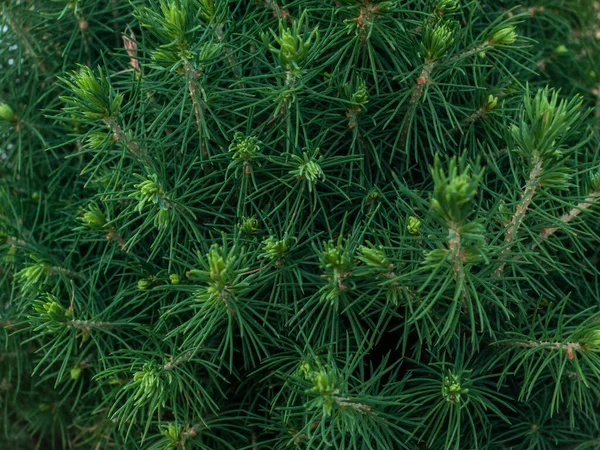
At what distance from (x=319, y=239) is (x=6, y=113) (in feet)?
2.06

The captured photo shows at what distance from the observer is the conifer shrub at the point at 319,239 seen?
3.01 ft

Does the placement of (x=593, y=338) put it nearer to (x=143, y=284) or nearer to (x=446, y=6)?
(x=446, y=6)

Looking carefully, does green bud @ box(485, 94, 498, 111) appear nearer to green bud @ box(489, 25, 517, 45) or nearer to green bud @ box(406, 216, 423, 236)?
green bud @ box(489, 25, 517, 45)

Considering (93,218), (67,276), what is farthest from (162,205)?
(67,276)

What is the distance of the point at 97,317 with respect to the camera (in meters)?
1.06

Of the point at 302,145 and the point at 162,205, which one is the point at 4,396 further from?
the point at 302,145

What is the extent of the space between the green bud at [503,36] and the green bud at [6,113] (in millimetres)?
829

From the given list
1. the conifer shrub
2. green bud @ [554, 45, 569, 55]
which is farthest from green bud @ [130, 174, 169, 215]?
green bud @ [554, 45, 569, 55]

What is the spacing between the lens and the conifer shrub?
917 millimetres

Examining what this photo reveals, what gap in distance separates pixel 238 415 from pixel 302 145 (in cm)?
44

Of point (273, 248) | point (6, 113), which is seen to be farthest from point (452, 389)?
point (6, 113)

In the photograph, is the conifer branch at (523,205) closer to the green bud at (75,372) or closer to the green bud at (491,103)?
the green bud at (491,103)

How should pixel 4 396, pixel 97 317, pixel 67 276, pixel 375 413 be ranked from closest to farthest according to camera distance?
pixel 375 413 < pixel 97 317 < pixel 67 276 < pixel 4 396

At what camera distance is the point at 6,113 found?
4.06ft
